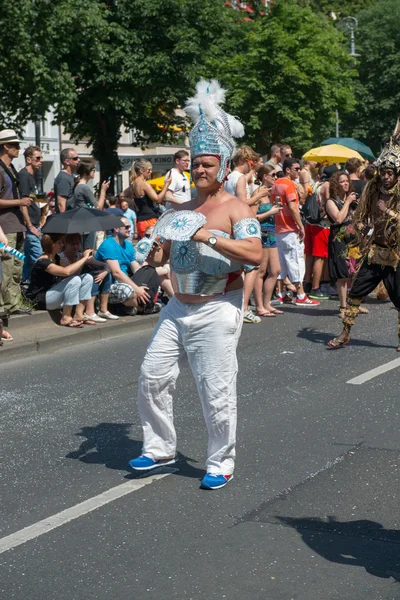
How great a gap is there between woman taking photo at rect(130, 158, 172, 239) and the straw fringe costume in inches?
169

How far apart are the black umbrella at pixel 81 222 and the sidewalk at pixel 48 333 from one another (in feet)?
3.57

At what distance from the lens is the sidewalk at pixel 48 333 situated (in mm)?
10656

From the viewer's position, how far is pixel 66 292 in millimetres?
11758

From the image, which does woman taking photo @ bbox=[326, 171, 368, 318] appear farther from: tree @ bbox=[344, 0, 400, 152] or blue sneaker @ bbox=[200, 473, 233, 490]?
tree @ bbox=[344, 0, 400, 152]

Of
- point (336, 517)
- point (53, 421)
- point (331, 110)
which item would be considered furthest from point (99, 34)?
point (336, 517)

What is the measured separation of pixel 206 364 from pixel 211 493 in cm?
73

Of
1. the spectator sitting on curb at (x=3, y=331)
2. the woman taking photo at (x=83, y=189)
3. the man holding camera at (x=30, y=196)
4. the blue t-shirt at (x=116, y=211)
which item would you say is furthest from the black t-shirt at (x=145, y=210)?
the spectator sitting on curb at (x=3, y=331)

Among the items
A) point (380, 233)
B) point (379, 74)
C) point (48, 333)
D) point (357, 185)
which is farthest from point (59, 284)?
point (379, 74)

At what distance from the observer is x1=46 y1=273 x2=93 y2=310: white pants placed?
11750mm

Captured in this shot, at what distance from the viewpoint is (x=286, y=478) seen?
615 centimetres

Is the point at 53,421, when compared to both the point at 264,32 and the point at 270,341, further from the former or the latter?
the point at 264,32

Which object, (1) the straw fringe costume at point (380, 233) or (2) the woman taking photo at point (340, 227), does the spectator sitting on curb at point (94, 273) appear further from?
(1) the straw fringe costume at point (380, 233)

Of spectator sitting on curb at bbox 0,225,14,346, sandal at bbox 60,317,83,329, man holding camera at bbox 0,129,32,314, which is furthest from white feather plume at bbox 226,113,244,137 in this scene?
sandal at bbox 60,317,83,329

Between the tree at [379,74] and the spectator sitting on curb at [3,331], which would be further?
the tree at [379,74]
